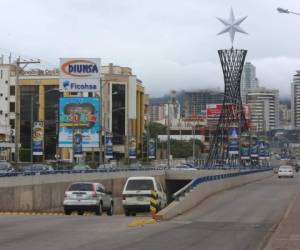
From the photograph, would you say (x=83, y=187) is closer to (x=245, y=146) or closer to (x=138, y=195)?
(x=138, y=195)

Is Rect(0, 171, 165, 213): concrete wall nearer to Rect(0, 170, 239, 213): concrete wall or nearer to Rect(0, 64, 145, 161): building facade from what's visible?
Rect(0, 170, 239, 213): concrete wall

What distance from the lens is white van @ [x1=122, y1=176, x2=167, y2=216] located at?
33125 mm

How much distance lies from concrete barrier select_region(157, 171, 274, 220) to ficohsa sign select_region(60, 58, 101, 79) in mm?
19124

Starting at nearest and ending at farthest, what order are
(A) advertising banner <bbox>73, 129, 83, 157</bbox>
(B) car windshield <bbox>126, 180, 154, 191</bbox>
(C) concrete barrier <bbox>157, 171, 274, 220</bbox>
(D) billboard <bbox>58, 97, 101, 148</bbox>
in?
(C) concrete barrier <bbox>157, 171, 274, 220</bbox>
(B) car windshield <bbox>126, 180, 154, 191</bbox>
(A) advertising banner <bbox>73, 129, 83, 157</bbox>
(D) billboard <bbox>58, 97, 101, 148</bbox>

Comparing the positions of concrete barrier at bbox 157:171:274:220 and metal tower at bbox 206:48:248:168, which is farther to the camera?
metal tower at bbox 206:48:248:168

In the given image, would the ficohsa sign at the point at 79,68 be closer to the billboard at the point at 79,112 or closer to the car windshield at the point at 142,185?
the billboard at the point at 79,112

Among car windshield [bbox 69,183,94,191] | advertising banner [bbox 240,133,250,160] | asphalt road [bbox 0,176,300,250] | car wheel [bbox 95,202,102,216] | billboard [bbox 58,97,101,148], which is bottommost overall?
car wheel [bbox 95,202,102,216]

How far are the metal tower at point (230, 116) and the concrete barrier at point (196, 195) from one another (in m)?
30.2

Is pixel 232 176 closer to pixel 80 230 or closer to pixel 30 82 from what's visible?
pixel 80 230

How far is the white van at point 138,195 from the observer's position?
1304 inches

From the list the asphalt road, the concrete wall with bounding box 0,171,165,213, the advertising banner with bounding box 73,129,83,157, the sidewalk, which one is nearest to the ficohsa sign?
the advertising banner with bounding box 73,129,83,157

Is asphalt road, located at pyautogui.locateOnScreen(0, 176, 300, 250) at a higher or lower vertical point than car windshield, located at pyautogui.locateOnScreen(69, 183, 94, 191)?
lower

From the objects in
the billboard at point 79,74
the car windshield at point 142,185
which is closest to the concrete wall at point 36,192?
the car windshield at point 142,185

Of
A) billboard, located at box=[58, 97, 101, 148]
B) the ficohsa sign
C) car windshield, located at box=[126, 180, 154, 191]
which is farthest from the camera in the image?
the ficohsa sign
